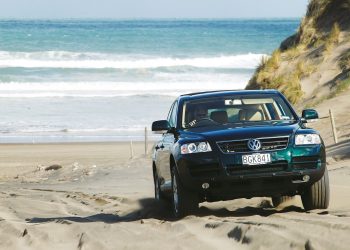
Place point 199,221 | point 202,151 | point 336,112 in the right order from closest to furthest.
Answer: point 199,221 → point 202,151 → point 336,112

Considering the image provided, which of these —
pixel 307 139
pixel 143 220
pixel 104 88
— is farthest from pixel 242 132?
pixel 104 88

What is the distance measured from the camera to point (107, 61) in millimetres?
71625

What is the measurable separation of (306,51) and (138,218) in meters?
18.6

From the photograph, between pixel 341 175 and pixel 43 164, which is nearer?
pixel 341 175

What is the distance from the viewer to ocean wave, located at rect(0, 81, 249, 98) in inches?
1939

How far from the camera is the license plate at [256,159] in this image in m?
10.0

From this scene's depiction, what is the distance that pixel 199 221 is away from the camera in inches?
372

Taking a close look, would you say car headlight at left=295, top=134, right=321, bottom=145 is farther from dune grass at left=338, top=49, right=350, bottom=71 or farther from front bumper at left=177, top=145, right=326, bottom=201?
dune grass at left=338, top=49, right=350, bottom=71

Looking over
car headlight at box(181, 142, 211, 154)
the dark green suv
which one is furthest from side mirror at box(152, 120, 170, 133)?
car headlight at box(181, 142, 211, 154)

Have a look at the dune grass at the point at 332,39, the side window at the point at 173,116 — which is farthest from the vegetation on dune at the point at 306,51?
the side window at the point at 173,116

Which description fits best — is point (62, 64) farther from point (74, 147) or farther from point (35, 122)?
point (74, 147)

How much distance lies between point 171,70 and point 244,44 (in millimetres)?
28589

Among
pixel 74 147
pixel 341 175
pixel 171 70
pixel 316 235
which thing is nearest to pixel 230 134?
pixel 316 235

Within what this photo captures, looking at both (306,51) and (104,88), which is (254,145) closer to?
(306,51)
